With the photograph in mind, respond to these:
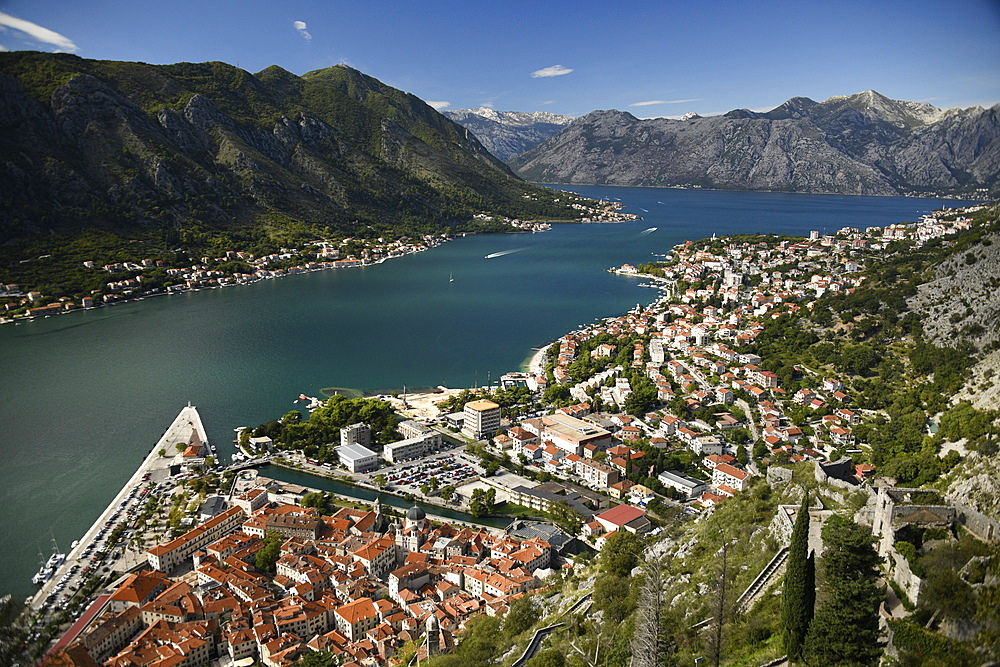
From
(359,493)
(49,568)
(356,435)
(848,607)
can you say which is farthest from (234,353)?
(848,607)

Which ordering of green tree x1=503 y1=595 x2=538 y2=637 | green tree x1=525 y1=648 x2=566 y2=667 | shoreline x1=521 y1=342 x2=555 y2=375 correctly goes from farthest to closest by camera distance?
shoreline x1=521 y1=342 x2=555 y2=375
green tree x1=503 y1=595 x2=538 y2=637
green tree x1=525 y1=648 x2=566 y2=667

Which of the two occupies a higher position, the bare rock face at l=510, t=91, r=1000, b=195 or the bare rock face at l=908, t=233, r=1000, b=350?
the bare rock face at l=510, t=91, r=1000, b=195

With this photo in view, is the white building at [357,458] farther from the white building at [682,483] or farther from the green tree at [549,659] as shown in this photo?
the green tree at [549,659]

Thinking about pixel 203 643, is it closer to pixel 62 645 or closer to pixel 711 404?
pixel 62 645

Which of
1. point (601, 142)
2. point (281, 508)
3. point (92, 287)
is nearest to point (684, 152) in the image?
point (601, 142)

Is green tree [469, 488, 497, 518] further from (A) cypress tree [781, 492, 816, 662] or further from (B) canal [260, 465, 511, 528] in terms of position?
(A) cypress tree [781, 492, 816, 662]

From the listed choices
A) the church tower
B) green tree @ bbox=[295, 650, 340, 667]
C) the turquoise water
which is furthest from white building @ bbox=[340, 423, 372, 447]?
the church tower

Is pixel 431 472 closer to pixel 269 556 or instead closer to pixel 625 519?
pixel 269 556
